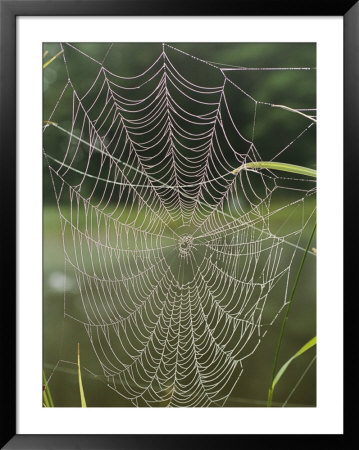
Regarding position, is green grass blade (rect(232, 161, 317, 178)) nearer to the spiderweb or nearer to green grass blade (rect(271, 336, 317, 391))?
the spiderweb

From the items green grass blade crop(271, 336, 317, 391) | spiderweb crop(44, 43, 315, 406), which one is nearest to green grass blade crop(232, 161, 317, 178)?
spiderweb crop(44, 43, 315, 406)

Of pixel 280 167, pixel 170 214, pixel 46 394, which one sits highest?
pixel 280 167

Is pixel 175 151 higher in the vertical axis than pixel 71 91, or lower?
lower

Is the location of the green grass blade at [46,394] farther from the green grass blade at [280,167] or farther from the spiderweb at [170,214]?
the green grass blade at [280,167]
